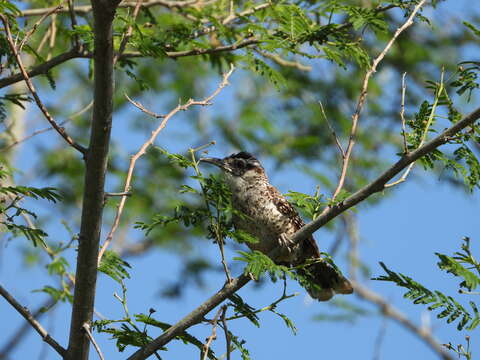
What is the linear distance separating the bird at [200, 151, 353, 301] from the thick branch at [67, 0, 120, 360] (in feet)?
4.96

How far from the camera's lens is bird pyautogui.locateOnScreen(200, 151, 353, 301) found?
463 centimetres

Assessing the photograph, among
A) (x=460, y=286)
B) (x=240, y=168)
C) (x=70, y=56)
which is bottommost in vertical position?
(x=460, y=286)

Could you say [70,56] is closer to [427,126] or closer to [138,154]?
[138,154]

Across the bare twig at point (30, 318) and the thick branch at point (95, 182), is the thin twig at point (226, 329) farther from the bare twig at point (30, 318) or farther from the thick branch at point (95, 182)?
the bare twig at point (30, 318)

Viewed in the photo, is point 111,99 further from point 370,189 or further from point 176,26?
point 176,26

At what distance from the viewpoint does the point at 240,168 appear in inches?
196

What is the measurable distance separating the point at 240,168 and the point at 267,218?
50 cm

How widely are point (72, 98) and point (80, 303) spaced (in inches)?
317

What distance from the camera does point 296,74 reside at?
32.5 ft

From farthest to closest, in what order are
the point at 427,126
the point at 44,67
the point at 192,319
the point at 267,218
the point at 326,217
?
the point at 267,218 < the point at 44,67 < the point at 427,126 < the point at 192,319 < the point at 326,217

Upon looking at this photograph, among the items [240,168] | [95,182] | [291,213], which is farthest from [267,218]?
[95,182]

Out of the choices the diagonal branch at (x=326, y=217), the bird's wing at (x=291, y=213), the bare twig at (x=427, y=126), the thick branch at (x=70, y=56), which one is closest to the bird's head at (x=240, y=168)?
the bird's wing at (x=291, y=213)

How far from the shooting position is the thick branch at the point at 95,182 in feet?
9.18

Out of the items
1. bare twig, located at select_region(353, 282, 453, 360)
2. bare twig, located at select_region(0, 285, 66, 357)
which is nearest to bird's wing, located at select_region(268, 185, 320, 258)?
bare twig, located at select_region(0, 285, 66, 357)
